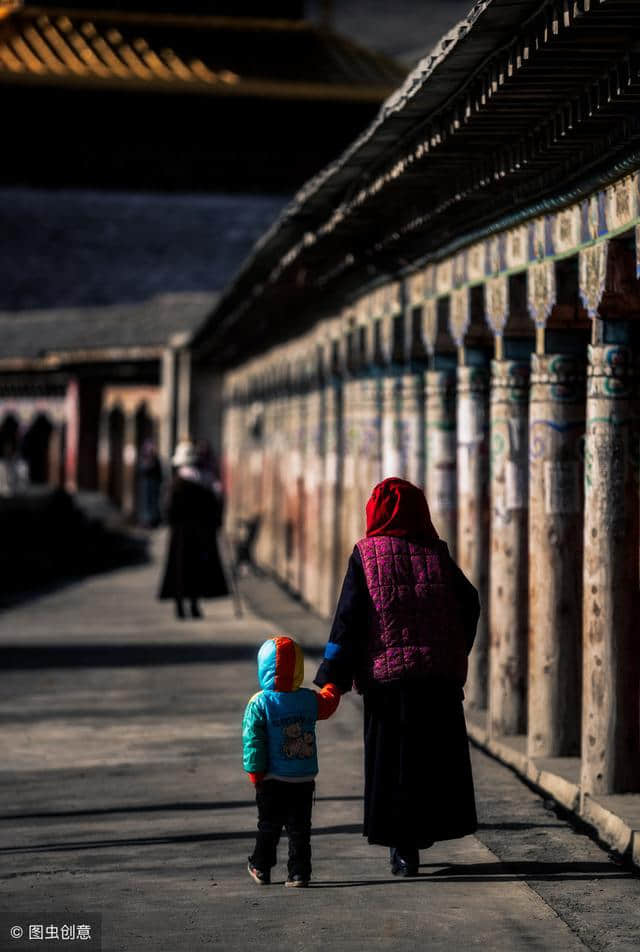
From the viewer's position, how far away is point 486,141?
9562 millimetres

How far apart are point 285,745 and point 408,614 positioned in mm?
651

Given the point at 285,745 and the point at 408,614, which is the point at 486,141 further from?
the point at 285,745

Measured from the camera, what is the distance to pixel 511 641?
10.7 metres

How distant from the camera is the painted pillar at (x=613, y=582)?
8656mm

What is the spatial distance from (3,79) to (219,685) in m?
24.1

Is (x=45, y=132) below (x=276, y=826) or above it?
above

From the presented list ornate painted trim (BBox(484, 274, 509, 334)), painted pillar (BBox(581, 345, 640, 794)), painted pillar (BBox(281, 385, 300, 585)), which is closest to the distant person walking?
painted pillar (BBox(281, 385, 300, 585))

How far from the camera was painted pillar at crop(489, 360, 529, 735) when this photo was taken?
10688 mm

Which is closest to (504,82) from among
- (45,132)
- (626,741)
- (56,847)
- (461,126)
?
(461,126)

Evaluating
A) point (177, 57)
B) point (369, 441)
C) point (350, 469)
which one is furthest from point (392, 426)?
point (177, 57)


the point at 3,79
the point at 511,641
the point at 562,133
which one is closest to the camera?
the point at 562,133

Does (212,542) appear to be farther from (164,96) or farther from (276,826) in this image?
(164,96)

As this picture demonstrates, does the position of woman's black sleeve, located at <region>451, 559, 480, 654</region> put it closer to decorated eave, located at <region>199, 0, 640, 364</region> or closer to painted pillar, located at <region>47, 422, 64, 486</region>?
decorated eave, located at <region>199, 0, 640, 364</region>

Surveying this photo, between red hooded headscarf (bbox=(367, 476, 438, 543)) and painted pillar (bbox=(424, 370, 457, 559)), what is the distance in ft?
17.9
